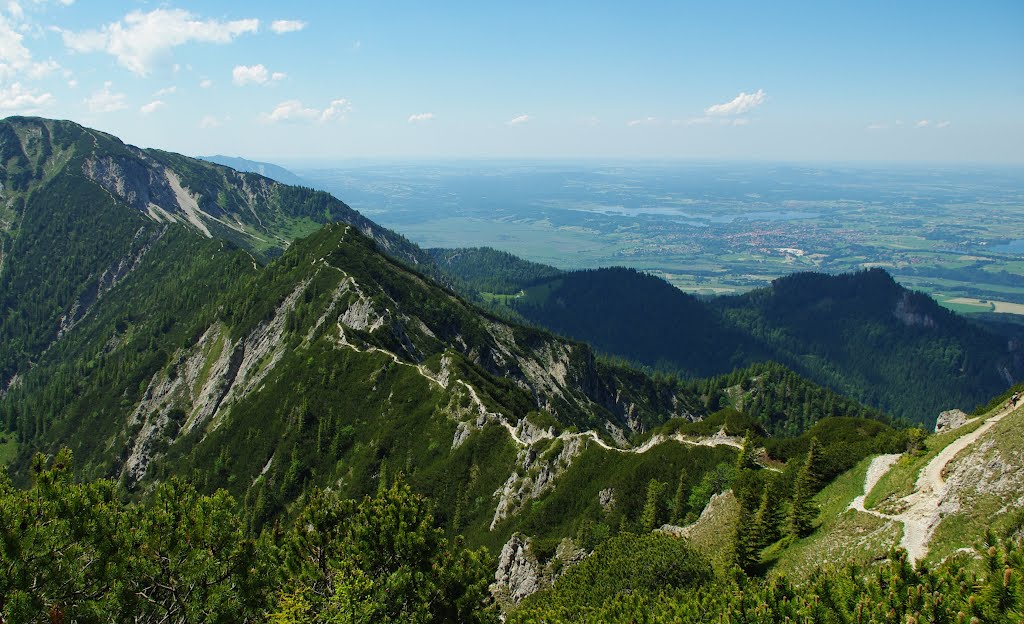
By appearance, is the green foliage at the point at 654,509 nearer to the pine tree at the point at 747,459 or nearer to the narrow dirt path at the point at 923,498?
the pine tree at the point at 747,459

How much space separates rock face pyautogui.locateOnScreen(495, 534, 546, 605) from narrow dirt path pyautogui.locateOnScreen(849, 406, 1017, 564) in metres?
26.3

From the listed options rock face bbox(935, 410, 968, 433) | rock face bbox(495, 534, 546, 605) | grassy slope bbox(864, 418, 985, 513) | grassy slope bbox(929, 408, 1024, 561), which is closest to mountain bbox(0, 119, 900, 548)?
rock face bbox(495, 534, 546, 605)

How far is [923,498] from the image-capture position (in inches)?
1265

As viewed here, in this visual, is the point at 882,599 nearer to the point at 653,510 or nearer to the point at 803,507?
the point at 803,507

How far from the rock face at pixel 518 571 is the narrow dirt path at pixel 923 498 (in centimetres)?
2634

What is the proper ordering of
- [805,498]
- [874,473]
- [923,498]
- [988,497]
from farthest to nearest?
1. [874,473]
2. [805,498]
3. [923,498]
4. [988,497]

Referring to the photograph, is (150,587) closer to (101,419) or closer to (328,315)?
(328,315)

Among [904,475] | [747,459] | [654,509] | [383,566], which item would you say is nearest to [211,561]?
[383,566]

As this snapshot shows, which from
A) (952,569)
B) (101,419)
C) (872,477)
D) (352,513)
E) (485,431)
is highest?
(952,569)

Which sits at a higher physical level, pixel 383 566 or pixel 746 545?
pixel 383 566

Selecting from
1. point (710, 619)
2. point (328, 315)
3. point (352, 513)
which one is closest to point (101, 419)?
point (328, 315)

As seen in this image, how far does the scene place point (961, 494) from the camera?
29.1 m

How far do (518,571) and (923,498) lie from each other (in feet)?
109

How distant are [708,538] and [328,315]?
97574 millimetres
